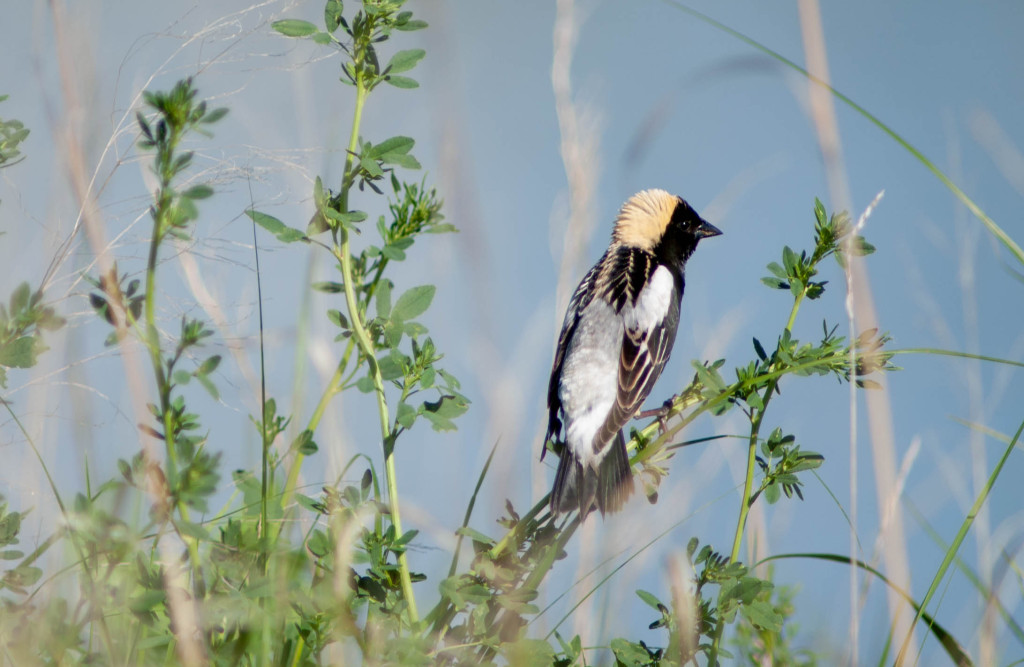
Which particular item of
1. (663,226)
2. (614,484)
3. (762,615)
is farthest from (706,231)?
(762,615)

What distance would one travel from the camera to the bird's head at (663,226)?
143 inches

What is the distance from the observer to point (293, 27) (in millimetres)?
1529

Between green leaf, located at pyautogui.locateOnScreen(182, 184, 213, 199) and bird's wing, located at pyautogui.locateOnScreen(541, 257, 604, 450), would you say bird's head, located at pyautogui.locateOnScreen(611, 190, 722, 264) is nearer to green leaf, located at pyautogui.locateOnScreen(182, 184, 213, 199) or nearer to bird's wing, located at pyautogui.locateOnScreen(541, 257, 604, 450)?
bird's wing, located at pyautogui.locateOnScreen(541, 257, 604, 450)

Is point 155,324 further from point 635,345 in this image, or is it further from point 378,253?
point 635,345

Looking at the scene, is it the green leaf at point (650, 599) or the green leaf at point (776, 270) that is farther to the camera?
the green leaf at point (776, 270)

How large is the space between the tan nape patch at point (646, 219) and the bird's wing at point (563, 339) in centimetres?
27

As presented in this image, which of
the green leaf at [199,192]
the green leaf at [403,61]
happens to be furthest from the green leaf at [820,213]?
the green leaf at [199,192]

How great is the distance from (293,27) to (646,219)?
229cm

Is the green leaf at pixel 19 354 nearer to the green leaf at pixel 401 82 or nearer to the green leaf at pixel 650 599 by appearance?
the green leaf at pixel 401 82

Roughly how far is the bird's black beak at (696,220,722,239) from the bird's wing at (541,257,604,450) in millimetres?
491

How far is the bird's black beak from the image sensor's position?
3637mm

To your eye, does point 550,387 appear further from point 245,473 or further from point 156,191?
point 156,191

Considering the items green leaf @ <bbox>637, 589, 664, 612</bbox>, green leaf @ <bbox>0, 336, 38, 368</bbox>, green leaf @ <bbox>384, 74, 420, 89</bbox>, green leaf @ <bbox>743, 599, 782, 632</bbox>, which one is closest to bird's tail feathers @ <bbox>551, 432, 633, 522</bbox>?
green leaf @ <bbox>637, 589, 664, 612</bbox>

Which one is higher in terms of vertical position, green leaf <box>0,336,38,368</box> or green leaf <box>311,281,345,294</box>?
green leaf <box>311,281,345,294</box>
